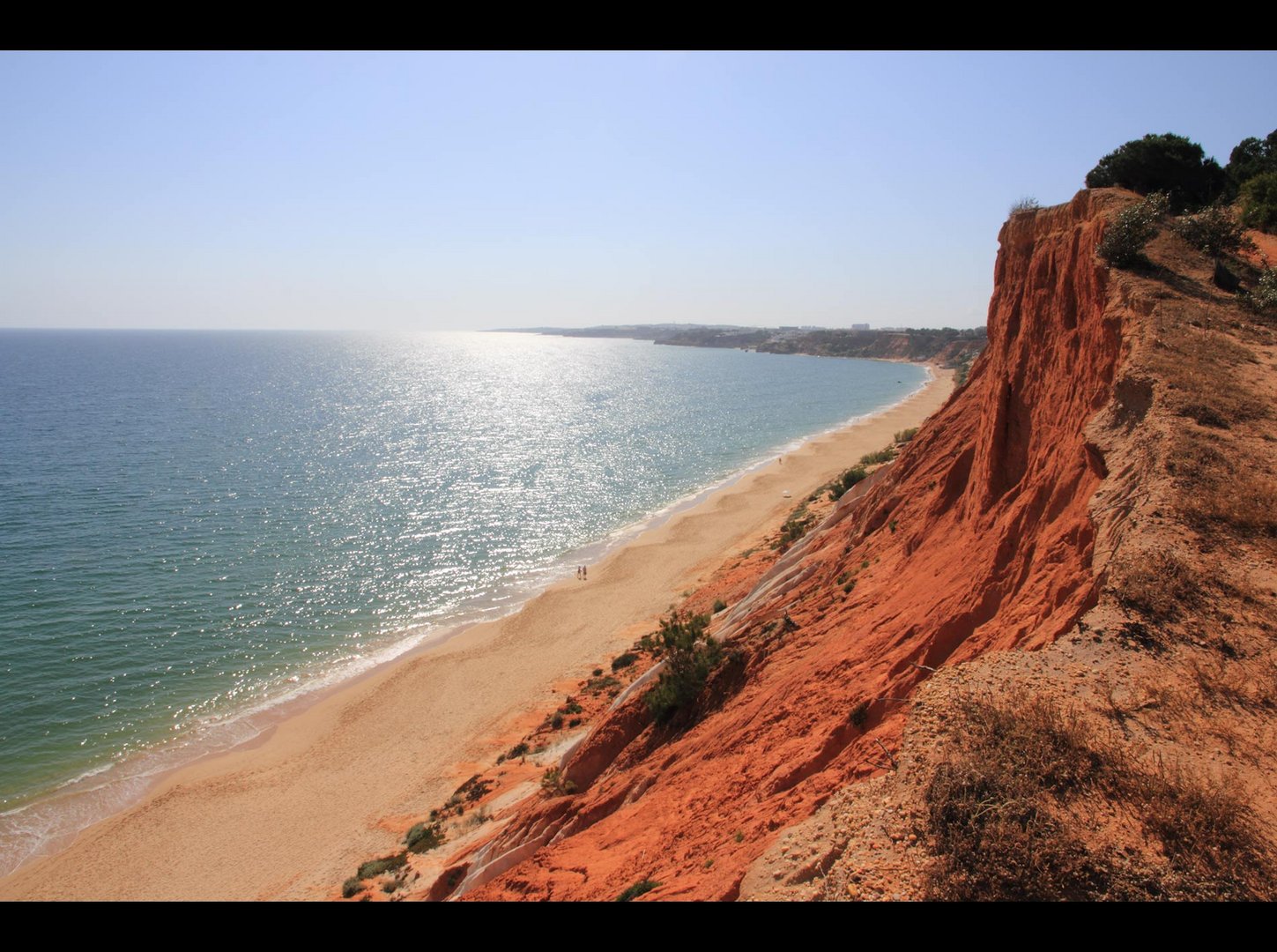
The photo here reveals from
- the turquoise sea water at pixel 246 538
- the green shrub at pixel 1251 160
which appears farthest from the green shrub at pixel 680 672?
the green shrub at pixel 1251 160

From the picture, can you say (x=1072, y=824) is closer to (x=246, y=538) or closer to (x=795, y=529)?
(x=795, y=529)

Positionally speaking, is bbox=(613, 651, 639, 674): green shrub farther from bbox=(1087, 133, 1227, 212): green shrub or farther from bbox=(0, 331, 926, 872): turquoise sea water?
bbox=(1087, 133, 1227, 212): green shrub

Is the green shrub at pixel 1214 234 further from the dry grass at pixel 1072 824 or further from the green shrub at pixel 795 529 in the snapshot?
the green shrub at pixel 795 529

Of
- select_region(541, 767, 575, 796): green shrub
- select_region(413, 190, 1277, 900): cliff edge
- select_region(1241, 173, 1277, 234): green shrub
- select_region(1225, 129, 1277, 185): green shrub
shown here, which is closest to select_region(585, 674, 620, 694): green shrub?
select_region(413, 190, 1277, 900): cliff edge

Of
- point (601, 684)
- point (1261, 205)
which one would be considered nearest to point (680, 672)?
point (601, 684)

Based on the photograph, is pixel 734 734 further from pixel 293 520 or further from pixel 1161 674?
pixel 293 520

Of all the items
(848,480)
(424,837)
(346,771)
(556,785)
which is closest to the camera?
(556,785)
